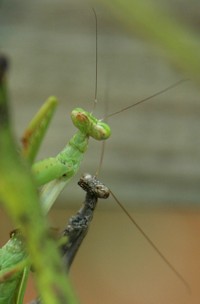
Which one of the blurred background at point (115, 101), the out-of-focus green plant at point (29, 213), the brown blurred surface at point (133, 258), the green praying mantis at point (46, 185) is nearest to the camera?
the out-of-focus green plant at point (29, 213)

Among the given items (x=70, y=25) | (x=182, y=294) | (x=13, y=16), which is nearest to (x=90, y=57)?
(x=70, y=25)

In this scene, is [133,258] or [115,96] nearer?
[115,96]

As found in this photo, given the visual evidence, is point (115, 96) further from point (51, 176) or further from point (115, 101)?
point (51, 176)

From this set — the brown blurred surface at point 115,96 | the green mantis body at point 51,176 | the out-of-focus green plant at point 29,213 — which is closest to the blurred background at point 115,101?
the brown blurred surface at point 115,96

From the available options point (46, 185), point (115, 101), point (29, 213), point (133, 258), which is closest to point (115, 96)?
point (115, 101)

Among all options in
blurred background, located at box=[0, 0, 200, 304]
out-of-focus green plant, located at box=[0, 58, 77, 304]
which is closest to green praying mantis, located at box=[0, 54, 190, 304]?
out-of-focus green plant, located at box=[0, 58, 77, 304]

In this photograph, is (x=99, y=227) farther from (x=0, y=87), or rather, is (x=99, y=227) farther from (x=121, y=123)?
(x=0, y=87)

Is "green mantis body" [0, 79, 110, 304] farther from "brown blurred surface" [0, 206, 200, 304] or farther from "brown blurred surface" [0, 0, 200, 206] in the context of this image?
"brown blurred surface" [0, 206, 200, 304]

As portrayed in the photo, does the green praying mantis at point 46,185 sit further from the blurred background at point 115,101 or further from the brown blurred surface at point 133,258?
the brown blurred surface at point 133,258
